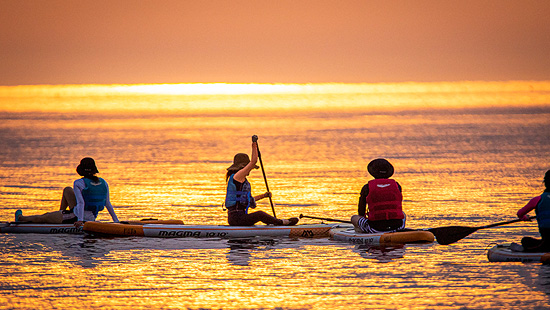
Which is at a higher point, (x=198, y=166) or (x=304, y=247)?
(x=198, y=166)

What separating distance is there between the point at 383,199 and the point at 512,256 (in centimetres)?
287

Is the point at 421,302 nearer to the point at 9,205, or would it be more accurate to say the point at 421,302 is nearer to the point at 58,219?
the point at 58,219

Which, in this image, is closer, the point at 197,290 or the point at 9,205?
the point at 197,290

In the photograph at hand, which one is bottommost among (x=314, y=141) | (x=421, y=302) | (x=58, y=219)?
(x=421, y=302)

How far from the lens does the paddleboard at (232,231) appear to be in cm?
2009

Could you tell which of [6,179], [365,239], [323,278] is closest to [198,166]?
[6,179]

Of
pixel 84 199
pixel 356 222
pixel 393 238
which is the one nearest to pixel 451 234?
pixel 393 238

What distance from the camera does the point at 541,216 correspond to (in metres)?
16.0

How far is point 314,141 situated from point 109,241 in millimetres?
50072

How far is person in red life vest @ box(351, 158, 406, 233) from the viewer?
18.3 metres

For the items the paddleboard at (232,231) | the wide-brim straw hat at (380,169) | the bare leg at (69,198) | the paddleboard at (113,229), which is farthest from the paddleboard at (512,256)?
the bare leg at (69,198)

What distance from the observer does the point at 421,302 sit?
14.1 m

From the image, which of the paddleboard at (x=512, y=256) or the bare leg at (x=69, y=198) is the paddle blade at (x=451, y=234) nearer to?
the paddleboard at (x=512, y=256)

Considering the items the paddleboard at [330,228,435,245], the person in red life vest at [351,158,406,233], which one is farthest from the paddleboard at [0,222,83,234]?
the person in red life vest at [351,158,406,233]
